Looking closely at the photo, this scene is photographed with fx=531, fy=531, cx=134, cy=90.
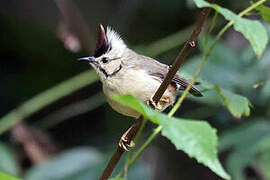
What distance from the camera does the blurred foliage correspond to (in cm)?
385

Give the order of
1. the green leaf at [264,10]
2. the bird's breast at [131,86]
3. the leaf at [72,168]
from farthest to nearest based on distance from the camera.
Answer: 1. the leaf at [72,168]
2. the bird's breast at [131,86]
3. the green leaf at [264,10]

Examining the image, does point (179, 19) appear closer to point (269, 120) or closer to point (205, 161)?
point (269, 120)

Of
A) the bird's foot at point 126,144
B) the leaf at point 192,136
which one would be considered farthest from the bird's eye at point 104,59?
the leaf at point 192,136

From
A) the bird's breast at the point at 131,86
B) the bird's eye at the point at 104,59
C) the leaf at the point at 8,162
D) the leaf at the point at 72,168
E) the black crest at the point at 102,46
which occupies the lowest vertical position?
the leaf at the point at 72,168

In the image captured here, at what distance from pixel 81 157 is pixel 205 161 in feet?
9.07

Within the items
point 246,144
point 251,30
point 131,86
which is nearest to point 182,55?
point 251,30

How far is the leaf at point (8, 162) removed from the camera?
3.87 m

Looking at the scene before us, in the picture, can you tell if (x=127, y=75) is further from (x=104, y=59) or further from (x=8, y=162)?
(x=8, y=162)

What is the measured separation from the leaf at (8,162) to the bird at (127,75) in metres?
1.27

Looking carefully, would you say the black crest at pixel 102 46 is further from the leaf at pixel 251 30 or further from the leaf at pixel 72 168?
the leaf at pixel 251 30

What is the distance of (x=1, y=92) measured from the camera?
5.09 metres

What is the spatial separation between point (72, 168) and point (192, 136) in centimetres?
266

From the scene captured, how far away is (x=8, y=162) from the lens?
12.8ft

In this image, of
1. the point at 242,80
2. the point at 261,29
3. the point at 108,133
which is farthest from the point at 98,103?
the point at 261,29
